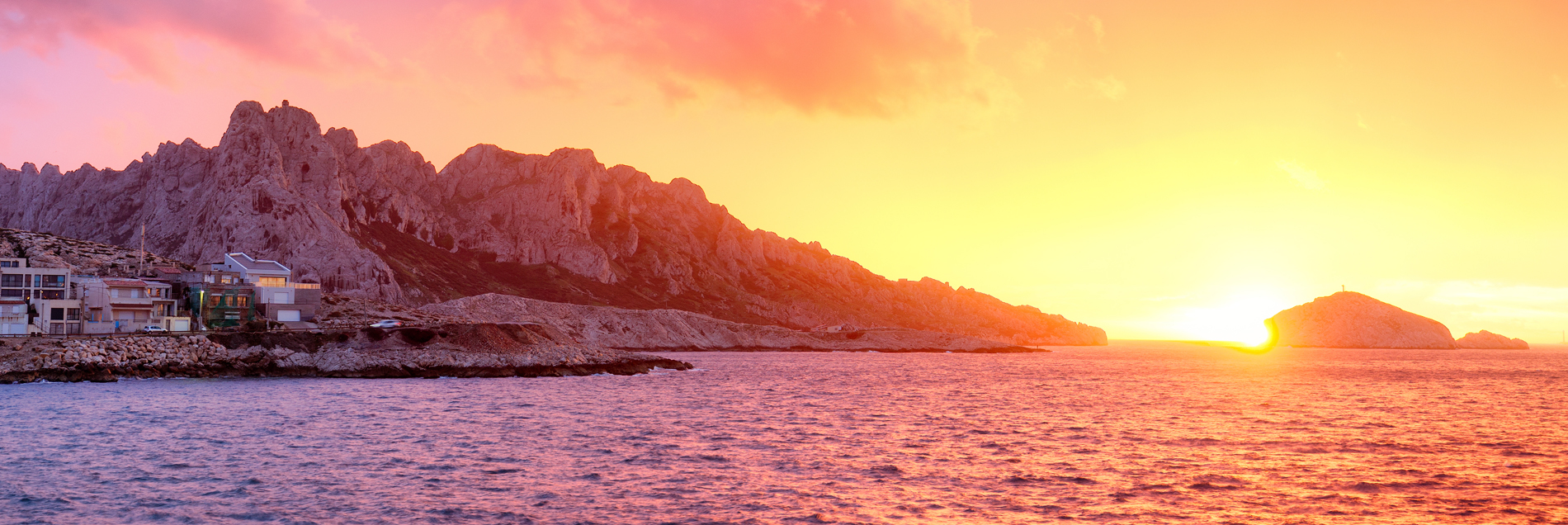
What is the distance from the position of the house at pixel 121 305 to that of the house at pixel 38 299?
1281 mm

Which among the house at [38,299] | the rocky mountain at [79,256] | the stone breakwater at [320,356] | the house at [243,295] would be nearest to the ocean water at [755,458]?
the stone breakwater at [320,356]

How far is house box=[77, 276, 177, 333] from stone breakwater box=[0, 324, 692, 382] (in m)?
12.0

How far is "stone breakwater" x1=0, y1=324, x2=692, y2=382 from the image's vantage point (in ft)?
275

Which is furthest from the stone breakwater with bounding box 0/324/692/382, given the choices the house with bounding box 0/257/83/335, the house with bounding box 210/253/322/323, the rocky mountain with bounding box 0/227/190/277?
the rocky mountain with bounding box 0/227/190/277

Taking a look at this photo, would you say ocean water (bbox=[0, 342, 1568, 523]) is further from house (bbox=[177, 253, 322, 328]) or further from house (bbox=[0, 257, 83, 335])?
house (bbox=[177, 253, 322, 328])

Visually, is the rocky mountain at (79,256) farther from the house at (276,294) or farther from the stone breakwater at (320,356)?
the stone breakwater at (320,356)

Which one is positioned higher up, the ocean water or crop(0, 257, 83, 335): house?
crop(0, 257, 83, 335): house

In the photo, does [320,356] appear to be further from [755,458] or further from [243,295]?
[755,458]

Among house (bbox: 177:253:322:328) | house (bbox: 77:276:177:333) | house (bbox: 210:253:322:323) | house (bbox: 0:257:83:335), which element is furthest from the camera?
house (bbox: 210:253:322:323)

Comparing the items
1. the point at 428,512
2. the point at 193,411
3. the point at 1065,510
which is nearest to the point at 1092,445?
the point at 1065,510

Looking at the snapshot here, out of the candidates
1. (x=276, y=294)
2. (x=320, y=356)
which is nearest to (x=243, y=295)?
(x=276, y=294)

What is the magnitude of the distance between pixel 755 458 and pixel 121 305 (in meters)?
97.6

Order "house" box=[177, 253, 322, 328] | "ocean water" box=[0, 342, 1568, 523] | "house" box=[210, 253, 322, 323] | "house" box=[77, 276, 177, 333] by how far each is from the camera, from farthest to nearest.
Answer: "house" box=[210, 253, 322, 323] → "house" box=[177, 253, 322, 328] → "house" box=[77, 276, 177, 333] → "ocean water" box=[0, 342, 1568, 523]

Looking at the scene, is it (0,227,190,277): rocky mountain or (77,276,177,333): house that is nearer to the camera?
(77,276,177,333): house
